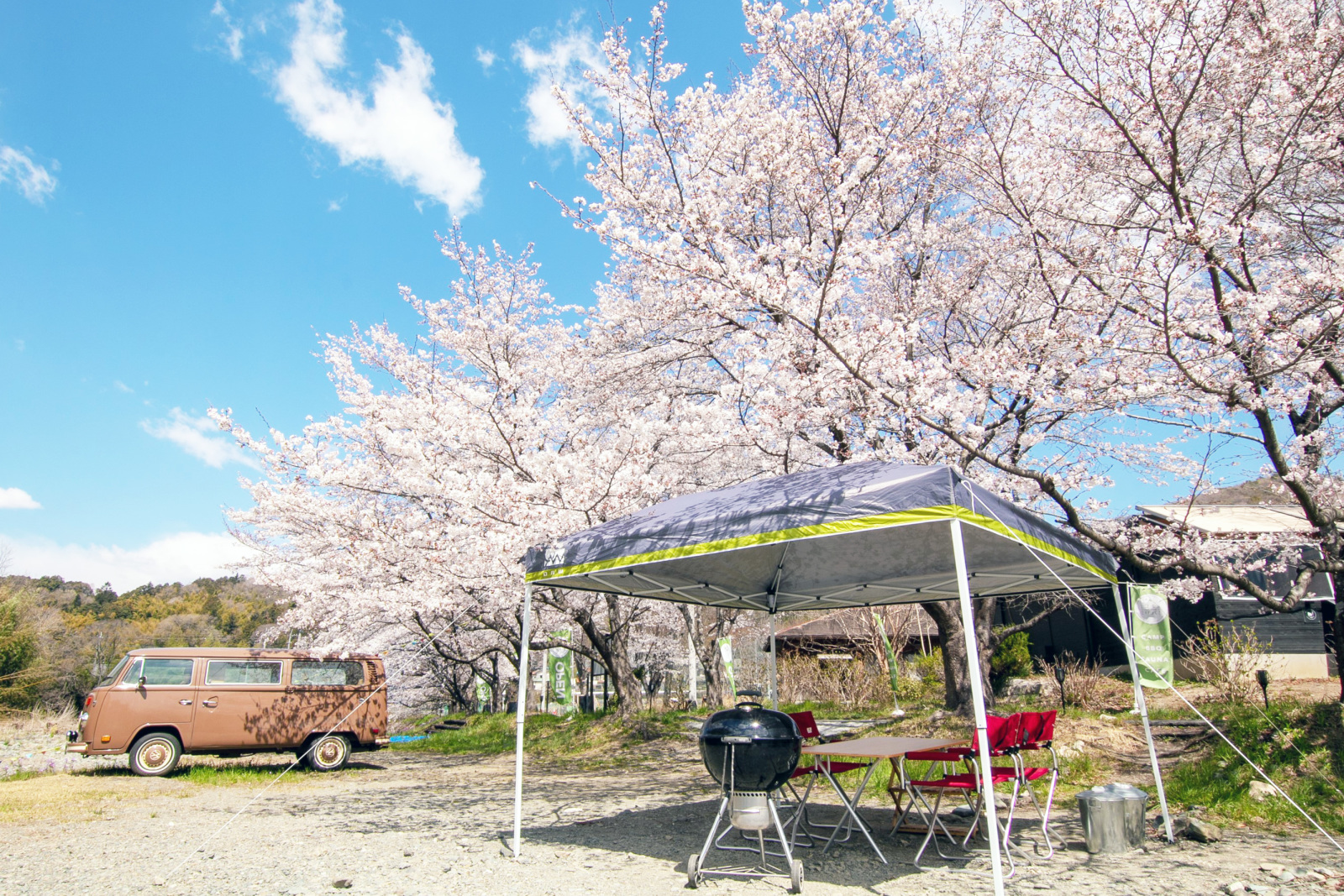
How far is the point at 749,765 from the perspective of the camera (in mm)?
4477

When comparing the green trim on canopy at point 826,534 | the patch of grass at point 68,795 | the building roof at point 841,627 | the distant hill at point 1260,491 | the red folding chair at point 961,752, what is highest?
the distant hill at point 1260,491

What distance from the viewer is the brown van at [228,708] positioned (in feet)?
32.8

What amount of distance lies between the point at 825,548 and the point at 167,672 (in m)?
9.68

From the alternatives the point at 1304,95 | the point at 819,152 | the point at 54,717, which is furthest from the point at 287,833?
the point at 54,717

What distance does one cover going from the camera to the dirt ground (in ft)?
14.3

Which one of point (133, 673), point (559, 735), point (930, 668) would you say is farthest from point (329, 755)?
point (930, 668)

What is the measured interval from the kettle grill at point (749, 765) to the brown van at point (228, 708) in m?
6.41

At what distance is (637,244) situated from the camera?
6352 millimetres

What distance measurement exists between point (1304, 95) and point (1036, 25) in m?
2.05

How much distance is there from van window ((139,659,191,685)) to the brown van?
0.01m

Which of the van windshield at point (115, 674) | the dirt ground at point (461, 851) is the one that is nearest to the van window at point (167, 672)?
the van windshield at point (115, 674)

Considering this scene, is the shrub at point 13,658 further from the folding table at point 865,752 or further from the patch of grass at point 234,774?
the folding table at point 865,752

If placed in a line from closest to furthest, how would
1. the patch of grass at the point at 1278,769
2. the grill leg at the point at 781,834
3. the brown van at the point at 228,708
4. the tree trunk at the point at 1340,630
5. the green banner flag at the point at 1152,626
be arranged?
the grill leg at the point at 781,834 < the patch of grass at the point at 1278,769 < the green banner flag at the point at 1152,626 < the tree trunk at the point at 1340,630 < the brown van at the point at 228,708

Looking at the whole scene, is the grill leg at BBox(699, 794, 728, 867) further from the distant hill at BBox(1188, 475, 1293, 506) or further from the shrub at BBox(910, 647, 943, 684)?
the shrub at BBox(910, 647, 943, 684)
